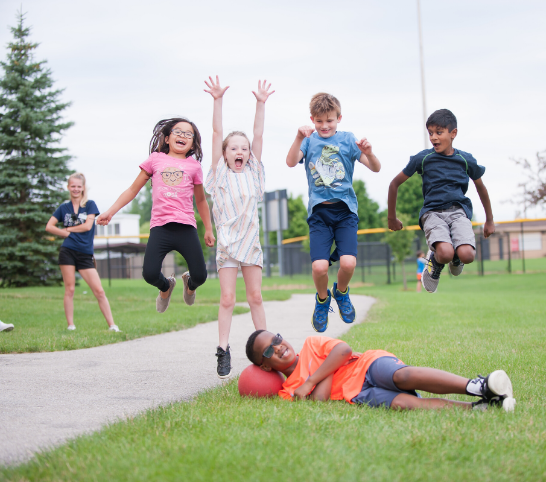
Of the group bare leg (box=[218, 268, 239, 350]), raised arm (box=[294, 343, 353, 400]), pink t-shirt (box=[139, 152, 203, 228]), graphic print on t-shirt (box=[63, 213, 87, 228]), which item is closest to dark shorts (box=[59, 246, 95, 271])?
graphic print on t-shirt (box=[63, 213, 87, 228])

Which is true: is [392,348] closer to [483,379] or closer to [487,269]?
[483,379]

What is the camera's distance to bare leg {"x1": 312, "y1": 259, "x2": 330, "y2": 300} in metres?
5.28

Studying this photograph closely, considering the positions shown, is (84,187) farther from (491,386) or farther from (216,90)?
(491,386)

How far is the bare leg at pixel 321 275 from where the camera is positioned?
17.3 ft

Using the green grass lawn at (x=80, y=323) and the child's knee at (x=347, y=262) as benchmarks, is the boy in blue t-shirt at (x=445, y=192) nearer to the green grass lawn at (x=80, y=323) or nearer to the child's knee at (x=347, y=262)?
the child's knee at (x=347, y=262)

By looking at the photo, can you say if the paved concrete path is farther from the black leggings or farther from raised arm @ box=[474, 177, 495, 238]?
raised arm @ box=[474, 177, 495, 238]

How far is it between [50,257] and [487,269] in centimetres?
2372

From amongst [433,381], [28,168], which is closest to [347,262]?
[433,381]

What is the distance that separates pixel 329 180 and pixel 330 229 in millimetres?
500

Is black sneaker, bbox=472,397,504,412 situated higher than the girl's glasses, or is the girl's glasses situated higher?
the girl's glasses

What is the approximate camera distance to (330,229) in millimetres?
5441

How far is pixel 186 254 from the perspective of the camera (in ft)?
18.1

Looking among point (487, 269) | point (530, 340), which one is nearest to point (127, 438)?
point (530, 340)

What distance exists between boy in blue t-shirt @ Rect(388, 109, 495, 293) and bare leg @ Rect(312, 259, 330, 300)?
90cm
